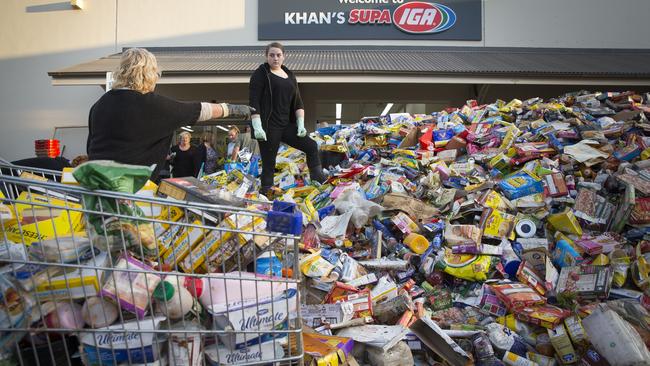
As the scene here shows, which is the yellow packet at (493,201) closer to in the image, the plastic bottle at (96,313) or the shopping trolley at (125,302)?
the shopping trolley at (125,302)

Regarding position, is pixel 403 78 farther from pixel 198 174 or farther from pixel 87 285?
pixel 87 285

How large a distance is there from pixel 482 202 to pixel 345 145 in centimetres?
256

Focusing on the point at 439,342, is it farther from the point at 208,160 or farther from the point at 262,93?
the point at 208,160

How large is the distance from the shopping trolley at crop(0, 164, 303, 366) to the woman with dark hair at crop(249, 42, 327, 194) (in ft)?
9.01

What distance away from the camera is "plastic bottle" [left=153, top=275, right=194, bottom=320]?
1.51 metres

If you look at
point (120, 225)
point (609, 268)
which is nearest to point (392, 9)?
point (609, 268)

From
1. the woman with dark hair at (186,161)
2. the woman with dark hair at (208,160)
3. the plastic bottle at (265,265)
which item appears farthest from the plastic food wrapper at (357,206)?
the woman with dark hair at (208,160)

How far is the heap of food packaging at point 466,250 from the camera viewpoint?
210 centimetres

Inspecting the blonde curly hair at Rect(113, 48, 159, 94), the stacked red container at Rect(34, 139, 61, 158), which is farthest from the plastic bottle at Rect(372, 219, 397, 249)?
the stacked red container at Rect(34, 139, 61, 158)

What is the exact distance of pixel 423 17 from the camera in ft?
39.4

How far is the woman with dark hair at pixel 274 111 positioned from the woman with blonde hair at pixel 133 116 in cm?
180

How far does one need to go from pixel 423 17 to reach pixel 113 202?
39.3 feet

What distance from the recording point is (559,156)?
14.5ft

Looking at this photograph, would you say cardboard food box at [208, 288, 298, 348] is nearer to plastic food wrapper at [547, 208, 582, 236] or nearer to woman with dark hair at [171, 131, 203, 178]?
plastic food wrapper at [547, 208, 582, 236]
